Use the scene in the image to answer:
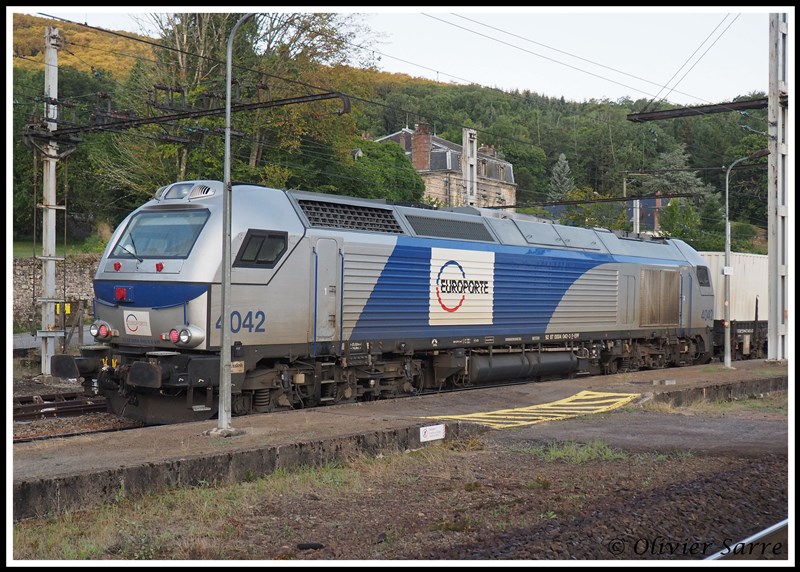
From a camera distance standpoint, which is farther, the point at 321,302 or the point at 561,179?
the point at 561,179

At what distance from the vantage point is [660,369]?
82.6 feet

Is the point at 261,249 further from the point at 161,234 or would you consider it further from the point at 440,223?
the point at 440,223

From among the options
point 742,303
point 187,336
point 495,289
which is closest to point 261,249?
point 187,336

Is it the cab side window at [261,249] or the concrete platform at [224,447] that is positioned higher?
the cab side window at [261,249]

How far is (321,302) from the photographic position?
50.3 ft

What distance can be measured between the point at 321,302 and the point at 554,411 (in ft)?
16.3

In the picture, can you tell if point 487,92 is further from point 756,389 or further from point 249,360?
point 249,360

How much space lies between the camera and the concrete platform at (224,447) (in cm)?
916

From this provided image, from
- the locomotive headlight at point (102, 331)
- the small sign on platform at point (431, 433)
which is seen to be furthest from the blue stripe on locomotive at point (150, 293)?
the small sign on platform at point (431, 433)

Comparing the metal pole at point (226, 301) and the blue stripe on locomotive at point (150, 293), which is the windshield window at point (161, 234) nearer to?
the blue stripe on locomotive at point (150, 293)

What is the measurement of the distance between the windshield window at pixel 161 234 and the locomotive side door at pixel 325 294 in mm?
2217

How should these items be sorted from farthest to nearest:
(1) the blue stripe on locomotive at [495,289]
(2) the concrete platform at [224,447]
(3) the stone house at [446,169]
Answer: (3) the stone house at [446,169], (1) the blue stripe on locomotive at [495,289], (2) the concrete platform at [224,447]

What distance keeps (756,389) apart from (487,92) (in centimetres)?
8100

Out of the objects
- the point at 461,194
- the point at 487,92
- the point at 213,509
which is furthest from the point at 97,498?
the point at 487,92
